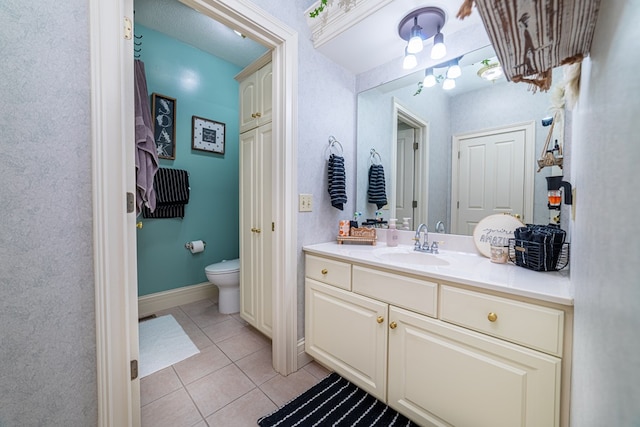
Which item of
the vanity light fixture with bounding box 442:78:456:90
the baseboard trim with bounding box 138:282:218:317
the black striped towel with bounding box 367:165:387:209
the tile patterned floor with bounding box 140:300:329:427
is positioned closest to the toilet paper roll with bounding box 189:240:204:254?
the baseboard trim with bounding box 138:282:218:317

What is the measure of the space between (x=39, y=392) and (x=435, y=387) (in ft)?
4.71

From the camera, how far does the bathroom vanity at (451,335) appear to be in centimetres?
78

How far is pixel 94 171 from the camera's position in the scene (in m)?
0.86

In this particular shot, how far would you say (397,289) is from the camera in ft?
3.68

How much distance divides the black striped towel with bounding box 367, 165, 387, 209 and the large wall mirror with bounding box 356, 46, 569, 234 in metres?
0.04

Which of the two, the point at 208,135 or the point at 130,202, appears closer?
the point at 130,202

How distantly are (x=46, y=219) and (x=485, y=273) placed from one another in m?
1.60

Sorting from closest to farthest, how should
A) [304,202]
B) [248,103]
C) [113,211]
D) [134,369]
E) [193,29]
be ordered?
[113,211] < [134,369] < [304,202] < [248,103] < [193,29]

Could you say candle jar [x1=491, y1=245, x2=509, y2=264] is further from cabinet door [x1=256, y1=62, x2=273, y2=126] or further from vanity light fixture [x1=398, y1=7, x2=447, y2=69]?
cabinet door [x1=256, y1=62, x2=273, y2=126]

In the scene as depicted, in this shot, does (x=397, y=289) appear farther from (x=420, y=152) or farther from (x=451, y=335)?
(x=420, y=152)

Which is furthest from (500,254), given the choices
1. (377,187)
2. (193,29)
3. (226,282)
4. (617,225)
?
(193,29)

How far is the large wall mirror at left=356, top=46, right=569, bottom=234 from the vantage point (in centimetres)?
127

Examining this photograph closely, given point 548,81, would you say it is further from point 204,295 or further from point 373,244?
point 204,295

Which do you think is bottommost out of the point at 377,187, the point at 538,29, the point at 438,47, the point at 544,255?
the point at 544,255
